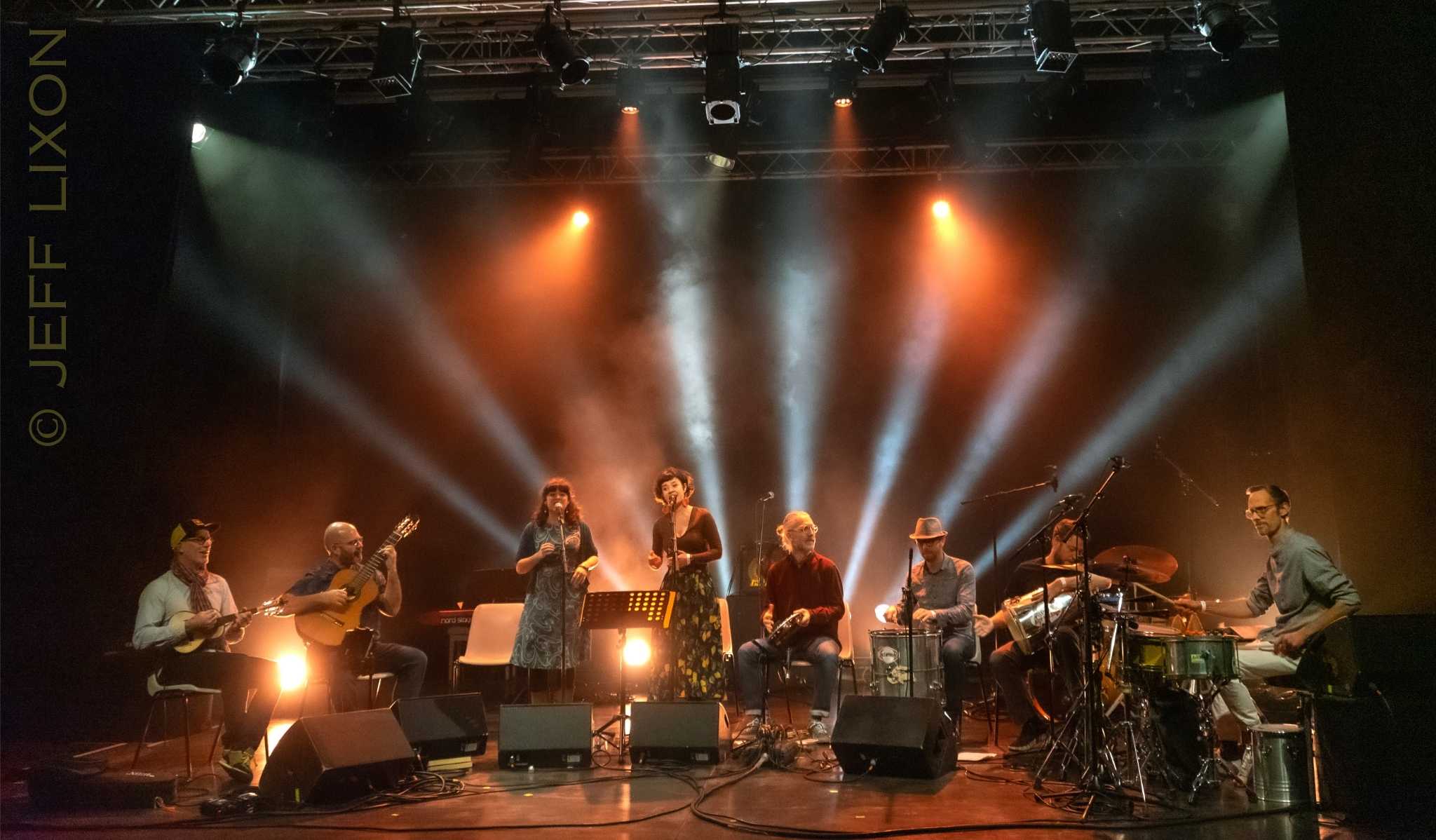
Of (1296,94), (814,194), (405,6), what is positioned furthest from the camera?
(814,194)

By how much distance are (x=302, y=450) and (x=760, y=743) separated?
19.1 ft

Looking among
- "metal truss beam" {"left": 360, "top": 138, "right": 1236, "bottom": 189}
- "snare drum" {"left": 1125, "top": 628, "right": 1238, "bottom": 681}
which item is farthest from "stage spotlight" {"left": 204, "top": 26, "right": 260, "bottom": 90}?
→ "snare drum" {"left": 1125, "top": 628, "right": 1238, "bottom": 681}

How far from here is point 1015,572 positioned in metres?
6.45

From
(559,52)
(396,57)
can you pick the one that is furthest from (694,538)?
(396,57)

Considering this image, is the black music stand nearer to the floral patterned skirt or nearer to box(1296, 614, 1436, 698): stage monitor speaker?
the floral patterned skirt

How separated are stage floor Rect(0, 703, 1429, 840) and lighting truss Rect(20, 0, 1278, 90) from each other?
17.2 feet

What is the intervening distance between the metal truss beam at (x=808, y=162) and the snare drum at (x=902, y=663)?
4696 mm

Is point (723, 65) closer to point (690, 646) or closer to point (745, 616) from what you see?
point (690, 646)

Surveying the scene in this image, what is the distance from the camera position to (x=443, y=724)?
519 centimetres

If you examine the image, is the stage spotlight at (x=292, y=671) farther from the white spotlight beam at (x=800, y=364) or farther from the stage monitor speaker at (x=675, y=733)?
the white spotlight beam at (x=800, y=364)

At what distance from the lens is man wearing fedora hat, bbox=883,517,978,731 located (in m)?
6.04

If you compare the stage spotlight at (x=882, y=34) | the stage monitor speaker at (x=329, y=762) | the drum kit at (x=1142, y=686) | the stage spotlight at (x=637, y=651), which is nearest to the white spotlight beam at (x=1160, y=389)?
the stage spotlight at (x=637, y=651)

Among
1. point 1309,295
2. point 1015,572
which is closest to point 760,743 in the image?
point 1015,572

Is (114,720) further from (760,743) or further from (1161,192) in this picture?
(1161,192)
